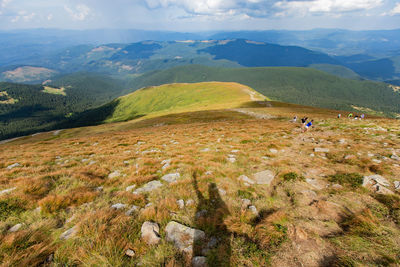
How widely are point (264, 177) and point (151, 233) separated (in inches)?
212

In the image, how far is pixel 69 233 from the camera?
4.11m

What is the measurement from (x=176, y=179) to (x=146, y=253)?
3.79 meters

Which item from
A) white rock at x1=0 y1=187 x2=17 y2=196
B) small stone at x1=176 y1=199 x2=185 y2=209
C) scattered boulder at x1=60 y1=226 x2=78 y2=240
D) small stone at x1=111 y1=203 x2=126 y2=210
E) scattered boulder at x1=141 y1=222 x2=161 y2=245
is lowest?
white rock at x1=0 y1=187 x2=17 y2=196

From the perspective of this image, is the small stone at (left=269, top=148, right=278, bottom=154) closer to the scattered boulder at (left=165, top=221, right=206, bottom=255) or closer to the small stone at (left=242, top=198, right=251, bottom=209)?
the small stone at (left=242, top=198, right=251, bottom=209)

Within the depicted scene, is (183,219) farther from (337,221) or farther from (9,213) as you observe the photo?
(9,213)

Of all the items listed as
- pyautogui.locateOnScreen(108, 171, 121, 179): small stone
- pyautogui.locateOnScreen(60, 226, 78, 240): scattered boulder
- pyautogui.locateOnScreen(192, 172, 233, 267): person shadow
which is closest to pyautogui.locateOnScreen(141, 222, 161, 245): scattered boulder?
pyautogui.locateOnScreen(192, 172, 233, 267): person shadow

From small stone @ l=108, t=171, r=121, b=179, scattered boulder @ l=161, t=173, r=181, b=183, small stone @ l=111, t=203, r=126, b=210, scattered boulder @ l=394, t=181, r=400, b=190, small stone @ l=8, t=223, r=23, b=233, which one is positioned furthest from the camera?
small stone @ l=108, t=171, r=121, b=179

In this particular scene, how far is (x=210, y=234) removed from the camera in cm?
441

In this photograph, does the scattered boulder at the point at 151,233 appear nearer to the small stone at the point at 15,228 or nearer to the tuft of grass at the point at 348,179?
the small stone at the point at 15,228

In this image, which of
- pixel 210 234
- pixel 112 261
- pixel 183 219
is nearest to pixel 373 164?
pixel 210 234

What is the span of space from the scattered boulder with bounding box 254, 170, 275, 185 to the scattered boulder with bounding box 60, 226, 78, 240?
20.8ft

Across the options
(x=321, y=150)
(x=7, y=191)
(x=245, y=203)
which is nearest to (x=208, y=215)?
(x=245, y=203)

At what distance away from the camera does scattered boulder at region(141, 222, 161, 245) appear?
Answer: 405cm

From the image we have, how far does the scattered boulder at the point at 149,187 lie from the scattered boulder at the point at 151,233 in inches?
86.5
